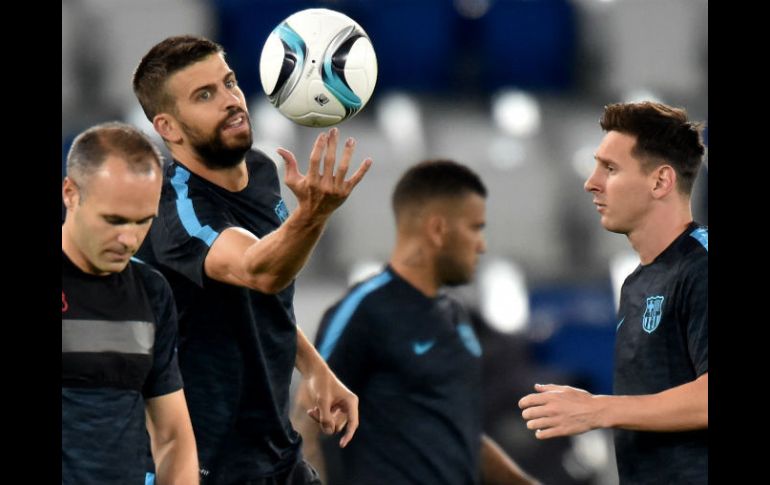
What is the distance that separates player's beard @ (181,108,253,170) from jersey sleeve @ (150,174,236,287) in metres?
0.09

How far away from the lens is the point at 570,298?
7535 millimetres

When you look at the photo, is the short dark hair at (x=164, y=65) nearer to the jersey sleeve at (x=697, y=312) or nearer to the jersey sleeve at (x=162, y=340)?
the jersey sleeve at (x=162, y=340)

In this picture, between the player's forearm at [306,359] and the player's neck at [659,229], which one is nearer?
the player's neck at [659,229]

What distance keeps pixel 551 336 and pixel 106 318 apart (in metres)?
4.60

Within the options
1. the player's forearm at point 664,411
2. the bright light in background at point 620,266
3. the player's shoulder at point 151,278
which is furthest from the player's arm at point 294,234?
the bright light in background at point 620,266

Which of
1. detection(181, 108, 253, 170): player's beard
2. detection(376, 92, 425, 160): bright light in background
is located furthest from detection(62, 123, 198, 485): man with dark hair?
detection(376, 92, 425, 160): bright light in background

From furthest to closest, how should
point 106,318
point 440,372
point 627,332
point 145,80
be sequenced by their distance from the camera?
point 440,372, point 145,80, point 627,332, point 106,318

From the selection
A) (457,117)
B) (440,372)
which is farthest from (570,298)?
(440,372)

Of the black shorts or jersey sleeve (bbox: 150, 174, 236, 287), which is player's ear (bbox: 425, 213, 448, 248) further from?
jersey sleeve (bbox: 150, 174, 236, 287)

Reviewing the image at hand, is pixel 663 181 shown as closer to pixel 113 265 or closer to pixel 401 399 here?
pixel 113 265

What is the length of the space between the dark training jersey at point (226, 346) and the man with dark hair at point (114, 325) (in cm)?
23

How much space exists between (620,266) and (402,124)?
6.23 ft

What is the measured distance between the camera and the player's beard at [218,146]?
3.55 m
